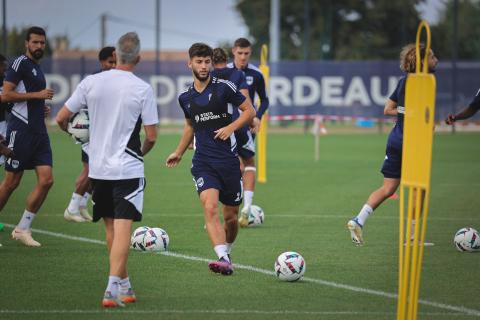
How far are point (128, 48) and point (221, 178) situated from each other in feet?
7.48

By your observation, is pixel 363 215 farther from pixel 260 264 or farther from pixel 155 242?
pixel 155 242

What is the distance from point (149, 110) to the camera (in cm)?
803

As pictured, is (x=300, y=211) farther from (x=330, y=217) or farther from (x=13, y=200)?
(x=13, y=200)

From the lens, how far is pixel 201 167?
32.2 feet

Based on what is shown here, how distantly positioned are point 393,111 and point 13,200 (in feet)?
24.8

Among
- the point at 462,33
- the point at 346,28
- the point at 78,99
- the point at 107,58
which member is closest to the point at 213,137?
the point at 78,99

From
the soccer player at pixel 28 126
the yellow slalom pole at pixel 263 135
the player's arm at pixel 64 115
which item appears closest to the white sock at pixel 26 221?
the soccer player at pixel 28 126

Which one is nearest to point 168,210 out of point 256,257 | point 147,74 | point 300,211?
point 300,211

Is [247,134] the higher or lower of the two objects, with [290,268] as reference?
higher

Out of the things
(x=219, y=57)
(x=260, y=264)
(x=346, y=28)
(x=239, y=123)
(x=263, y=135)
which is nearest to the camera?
(x=239, y=123)

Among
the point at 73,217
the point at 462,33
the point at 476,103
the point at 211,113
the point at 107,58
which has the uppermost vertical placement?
the point at 462,33

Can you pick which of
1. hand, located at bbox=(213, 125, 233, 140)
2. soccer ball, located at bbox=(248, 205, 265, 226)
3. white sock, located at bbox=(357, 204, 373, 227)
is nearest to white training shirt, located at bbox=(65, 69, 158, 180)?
hand, located at bbox=(213, 125, 233, 140)

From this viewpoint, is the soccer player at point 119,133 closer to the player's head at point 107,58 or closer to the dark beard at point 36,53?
the dark beard at point 36,53

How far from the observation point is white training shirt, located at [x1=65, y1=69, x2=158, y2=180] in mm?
7957
